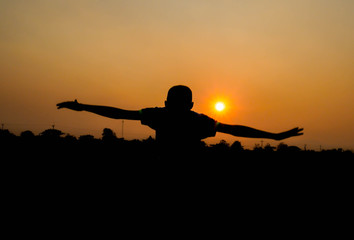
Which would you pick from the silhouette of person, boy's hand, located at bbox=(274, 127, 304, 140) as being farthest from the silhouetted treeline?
boy's hand, located at bbox=(274, 127, 304, 140)

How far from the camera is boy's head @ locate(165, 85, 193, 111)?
3010 millimetres

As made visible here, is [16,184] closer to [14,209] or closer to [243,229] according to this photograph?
[14,209]

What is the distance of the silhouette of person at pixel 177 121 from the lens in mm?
3029

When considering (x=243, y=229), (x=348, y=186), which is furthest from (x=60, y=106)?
(x=348, y=186)

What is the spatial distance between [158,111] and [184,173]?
0.67m

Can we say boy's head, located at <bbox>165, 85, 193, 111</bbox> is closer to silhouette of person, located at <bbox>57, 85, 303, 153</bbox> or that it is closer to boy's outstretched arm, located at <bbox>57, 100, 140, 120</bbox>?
silhouette of person, located at <bbox>57, 85, 303, 153</bbox>

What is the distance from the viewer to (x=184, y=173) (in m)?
2.98

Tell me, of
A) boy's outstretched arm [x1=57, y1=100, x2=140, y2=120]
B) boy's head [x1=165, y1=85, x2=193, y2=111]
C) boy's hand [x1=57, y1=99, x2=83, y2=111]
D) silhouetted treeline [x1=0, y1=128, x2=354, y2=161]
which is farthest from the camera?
silhouetted treeline [x1=0, y1=128, x2=354, y2=161]

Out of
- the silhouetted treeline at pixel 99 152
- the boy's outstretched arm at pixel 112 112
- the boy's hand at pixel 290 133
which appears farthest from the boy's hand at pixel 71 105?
the boy's hand at pixel 290 133

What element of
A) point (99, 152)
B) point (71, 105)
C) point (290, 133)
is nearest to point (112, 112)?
point (71, 105)

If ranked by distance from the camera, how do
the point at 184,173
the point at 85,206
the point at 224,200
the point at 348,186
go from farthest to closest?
1. the point at 348,186
2. the point at 224,200
3. the point at 85,206
4. the point at 184,173

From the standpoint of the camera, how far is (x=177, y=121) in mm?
3057

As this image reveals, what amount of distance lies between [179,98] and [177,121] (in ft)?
0.75

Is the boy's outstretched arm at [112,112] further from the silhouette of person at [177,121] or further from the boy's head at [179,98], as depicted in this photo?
the boy's head at [179,98]
